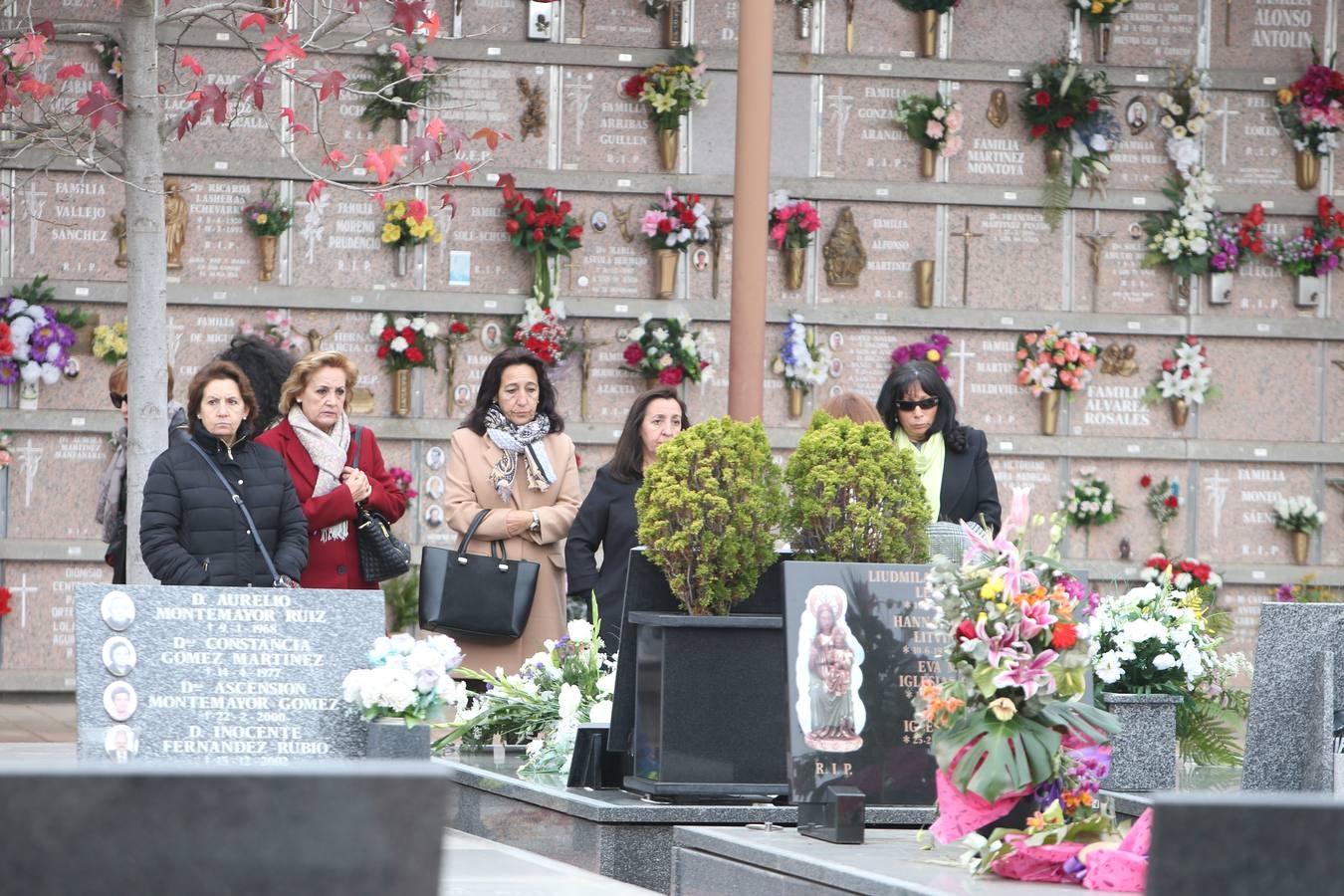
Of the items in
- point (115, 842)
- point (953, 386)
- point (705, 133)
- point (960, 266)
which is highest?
point (705, 133)

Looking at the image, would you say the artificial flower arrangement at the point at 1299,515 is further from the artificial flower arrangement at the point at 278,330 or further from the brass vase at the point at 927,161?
the artificial flower arrangement at the point at 278,330

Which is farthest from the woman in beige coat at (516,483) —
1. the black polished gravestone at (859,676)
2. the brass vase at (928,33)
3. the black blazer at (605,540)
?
the brass vase at (928,33)

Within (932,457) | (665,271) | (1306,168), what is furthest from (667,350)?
(1306,168)

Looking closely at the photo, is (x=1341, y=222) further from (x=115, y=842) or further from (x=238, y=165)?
(x=115, y=842)

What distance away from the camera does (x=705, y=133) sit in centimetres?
862

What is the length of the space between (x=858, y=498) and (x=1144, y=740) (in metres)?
1.21

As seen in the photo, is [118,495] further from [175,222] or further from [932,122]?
[932,122]

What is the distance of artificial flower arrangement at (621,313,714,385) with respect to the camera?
27.7 feet

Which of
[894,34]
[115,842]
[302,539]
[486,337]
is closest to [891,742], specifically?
[302,539]

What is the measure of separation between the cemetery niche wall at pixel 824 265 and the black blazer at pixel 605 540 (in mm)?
2773

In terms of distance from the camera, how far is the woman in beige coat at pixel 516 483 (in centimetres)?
589

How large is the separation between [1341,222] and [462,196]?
4.13 m

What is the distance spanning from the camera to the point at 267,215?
27.0 feet

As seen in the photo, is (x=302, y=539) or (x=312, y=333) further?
(x=312, y=333)
